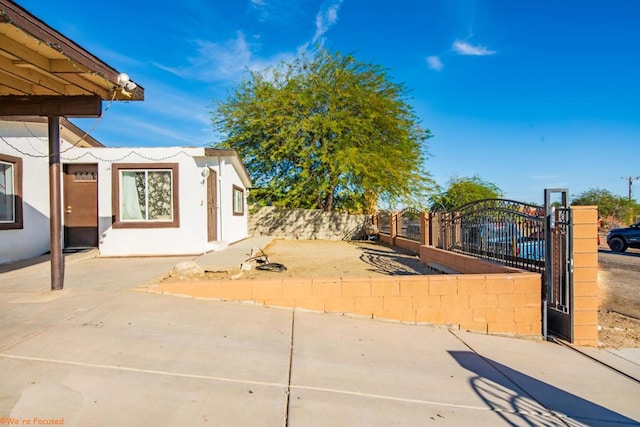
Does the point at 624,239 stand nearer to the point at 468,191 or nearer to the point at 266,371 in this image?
the point at 468,191

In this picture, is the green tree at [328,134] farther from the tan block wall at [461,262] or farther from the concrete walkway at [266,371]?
the concrete walkway at [266,371]

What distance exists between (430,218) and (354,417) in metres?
7.74

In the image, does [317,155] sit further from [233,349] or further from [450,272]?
[233,349]

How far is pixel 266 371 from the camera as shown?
3.18m

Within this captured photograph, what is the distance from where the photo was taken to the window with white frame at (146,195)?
9.54 metres

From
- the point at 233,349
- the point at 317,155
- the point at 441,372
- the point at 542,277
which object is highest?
the point at 317,155

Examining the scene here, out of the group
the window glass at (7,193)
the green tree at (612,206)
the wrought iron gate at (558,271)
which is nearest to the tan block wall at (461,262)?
the wrought iron gate at (558,271)

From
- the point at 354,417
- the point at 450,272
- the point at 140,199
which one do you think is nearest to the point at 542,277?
the point at 450,272

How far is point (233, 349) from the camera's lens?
3.58 meters

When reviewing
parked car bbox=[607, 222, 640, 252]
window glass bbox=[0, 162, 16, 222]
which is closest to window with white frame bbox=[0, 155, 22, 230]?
window glass bbox=[0, 162, 16, 222]

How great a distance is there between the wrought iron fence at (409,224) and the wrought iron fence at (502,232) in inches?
178

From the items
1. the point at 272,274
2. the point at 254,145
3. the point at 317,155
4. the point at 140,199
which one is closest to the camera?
the point at 272,274

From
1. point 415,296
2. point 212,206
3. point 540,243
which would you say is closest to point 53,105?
Answer: point 212,206

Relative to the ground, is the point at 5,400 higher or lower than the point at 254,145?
lower
